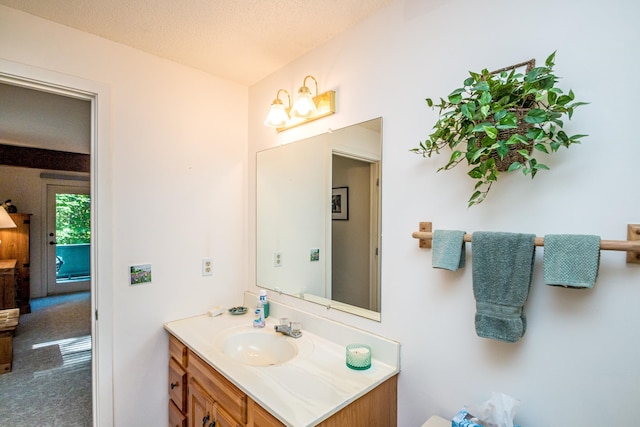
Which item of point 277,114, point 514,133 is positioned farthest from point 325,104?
point 514,133

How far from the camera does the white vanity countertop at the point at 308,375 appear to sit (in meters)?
1.05

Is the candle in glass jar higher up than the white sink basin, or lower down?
higher up

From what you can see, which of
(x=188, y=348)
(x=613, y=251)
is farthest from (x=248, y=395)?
(x=613, y=251)

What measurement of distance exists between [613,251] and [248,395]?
4.18 feet

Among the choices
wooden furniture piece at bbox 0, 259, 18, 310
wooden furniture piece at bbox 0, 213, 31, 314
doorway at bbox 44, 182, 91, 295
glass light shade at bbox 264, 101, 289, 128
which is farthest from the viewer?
doorway at bbox 44, 182, 91, 295

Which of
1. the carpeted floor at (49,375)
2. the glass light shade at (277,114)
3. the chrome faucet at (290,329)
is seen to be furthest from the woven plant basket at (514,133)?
the carpeted floor at (49,375)

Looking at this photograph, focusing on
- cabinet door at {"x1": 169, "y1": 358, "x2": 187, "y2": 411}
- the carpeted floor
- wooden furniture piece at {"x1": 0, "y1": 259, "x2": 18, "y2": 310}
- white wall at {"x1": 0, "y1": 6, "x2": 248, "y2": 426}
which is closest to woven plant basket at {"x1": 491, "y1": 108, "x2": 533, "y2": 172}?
white wall at {"x1": 0, "y1": 6, "x2": 248, "y2": 426}

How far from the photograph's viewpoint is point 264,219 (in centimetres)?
211

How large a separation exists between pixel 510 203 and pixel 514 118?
0.29 metres

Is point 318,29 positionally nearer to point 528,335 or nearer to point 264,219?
point 264,219

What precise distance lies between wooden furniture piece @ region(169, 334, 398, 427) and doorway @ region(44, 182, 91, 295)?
4.79 meters

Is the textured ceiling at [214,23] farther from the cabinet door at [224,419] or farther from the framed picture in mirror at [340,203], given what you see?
the cabinet door at [224,419]

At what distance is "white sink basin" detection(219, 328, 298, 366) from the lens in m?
1.63

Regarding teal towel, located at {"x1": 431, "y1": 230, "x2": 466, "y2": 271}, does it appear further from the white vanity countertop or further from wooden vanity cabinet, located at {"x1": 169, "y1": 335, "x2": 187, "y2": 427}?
wooden vanity cabinet, located at {"x1": 169, "y1": 335, "x2": 187, "y2": 427}
